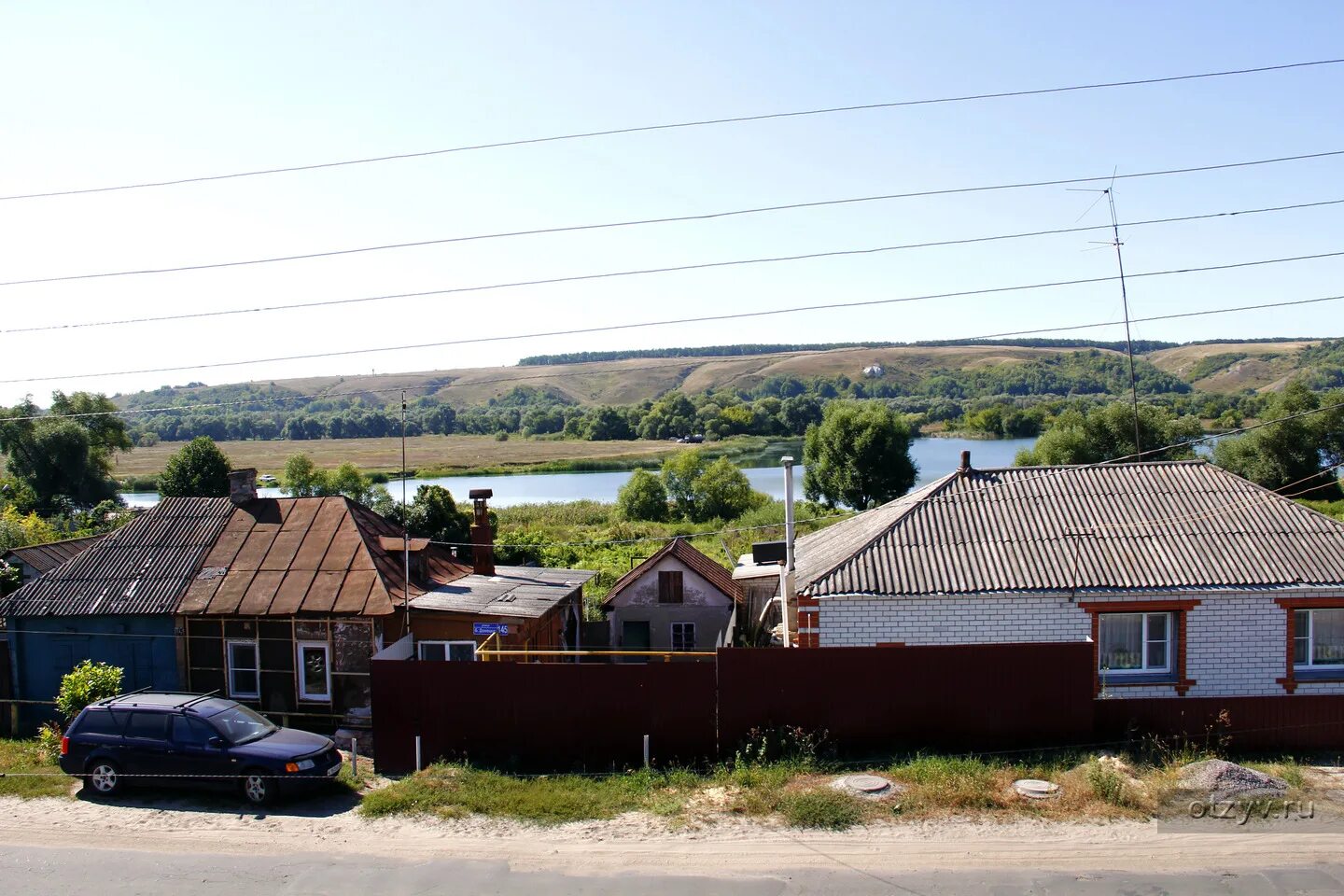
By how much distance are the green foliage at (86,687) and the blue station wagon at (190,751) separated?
3.30 m

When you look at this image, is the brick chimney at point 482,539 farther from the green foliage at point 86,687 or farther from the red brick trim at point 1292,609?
the red brick trim at point 1292,609

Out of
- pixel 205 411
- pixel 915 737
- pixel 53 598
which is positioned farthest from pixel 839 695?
pixel 205 411

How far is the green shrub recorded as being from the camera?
10734 millimetres

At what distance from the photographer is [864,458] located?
59.3 metres

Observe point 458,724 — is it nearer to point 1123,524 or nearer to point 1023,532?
point 1023,532

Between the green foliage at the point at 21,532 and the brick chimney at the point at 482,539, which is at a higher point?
the brick chimney at the point at 482,539

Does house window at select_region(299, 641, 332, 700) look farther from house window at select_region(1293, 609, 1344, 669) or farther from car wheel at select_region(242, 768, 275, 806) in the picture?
house window at select_region(1293, 609, 1344, 669)

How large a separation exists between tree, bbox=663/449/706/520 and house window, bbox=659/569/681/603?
112ft

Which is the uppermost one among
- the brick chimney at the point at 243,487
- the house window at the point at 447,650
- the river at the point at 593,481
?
the brick chimney at the point at 243,487

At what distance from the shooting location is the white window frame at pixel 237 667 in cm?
1770

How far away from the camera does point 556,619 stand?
67.8 feet

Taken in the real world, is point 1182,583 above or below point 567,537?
above

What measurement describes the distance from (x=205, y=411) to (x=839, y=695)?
125 meters

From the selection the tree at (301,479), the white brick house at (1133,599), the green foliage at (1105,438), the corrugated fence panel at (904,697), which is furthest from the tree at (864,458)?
the corrugated fence panel at (904,697)
